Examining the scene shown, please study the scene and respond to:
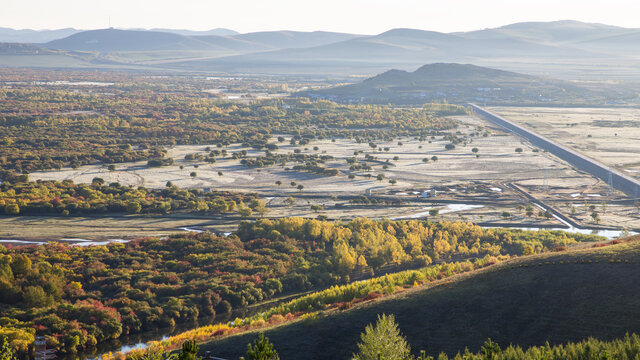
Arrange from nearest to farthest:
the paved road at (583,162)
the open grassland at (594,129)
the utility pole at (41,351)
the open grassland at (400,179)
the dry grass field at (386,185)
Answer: the utility pole at (41,351)
the dry grass field at (386,185)
the open grassland at (400,179)
the paved road at (583,162)
the open grassland at (594,129)

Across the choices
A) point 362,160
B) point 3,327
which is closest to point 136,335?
point 3,327

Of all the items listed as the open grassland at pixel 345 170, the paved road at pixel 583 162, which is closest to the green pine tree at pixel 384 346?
the open grassland at pixel 345 170

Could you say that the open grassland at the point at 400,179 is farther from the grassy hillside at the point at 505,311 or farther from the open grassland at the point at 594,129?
the grassy hillside at the point at 505,311

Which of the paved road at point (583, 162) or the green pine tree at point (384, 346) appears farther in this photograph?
the paved road at point (583, 162)

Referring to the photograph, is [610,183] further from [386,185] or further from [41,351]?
[41,351]

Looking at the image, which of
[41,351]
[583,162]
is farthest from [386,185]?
[41,351]

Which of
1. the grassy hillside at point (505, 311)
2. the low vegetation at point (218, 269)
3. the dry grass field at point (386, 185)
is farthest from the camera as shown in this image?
the dry grass field at point (386, 185)
